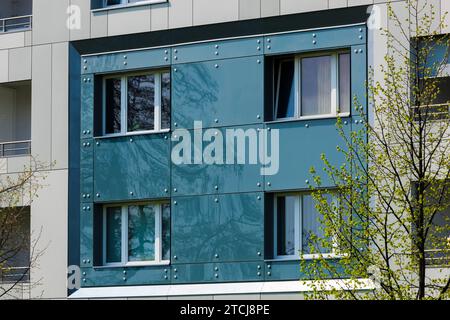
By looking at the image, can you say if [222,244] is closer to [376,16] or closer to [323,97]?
[323,97]

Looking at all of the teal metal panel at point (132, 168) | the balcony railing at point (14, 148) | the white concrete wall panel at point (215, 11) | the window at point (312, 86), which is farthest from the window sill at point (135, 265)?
the white concrete wall panel at point (215, 11)

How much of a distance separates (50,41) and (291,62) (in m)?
6.72

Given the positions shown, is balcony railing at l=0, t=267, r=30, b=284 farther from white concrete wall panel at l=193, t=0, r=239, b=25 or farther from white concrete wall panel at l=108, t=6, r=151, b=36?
white concrete wall panel at l=193, t=0, r=239, b=25

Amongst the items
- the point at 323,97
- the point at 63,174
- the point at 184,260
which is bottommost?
the point at 184,260

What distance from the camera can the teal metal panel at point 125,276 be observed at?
25.9 metres

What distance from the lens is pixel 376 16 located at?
950 inches

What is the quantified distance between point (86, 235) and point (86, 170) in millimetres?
1664

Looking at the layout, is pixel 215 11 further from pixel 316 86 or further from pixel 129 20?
pixel 316 86

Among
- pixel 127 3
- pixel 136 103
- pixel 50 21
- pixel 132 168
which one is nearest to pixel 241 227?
pixel 132 168

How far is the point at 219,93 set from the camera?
2566cm

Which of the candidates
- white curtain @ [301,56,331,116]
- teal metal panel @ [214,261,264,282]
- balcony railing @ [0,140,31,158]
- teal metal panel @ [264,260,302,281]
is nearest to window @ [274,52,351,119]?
white curtain @ [301,56,331,116]

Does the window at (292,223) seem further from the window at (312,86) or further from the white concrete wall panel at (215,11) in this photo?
the white concrete wall panel at (215,11)
